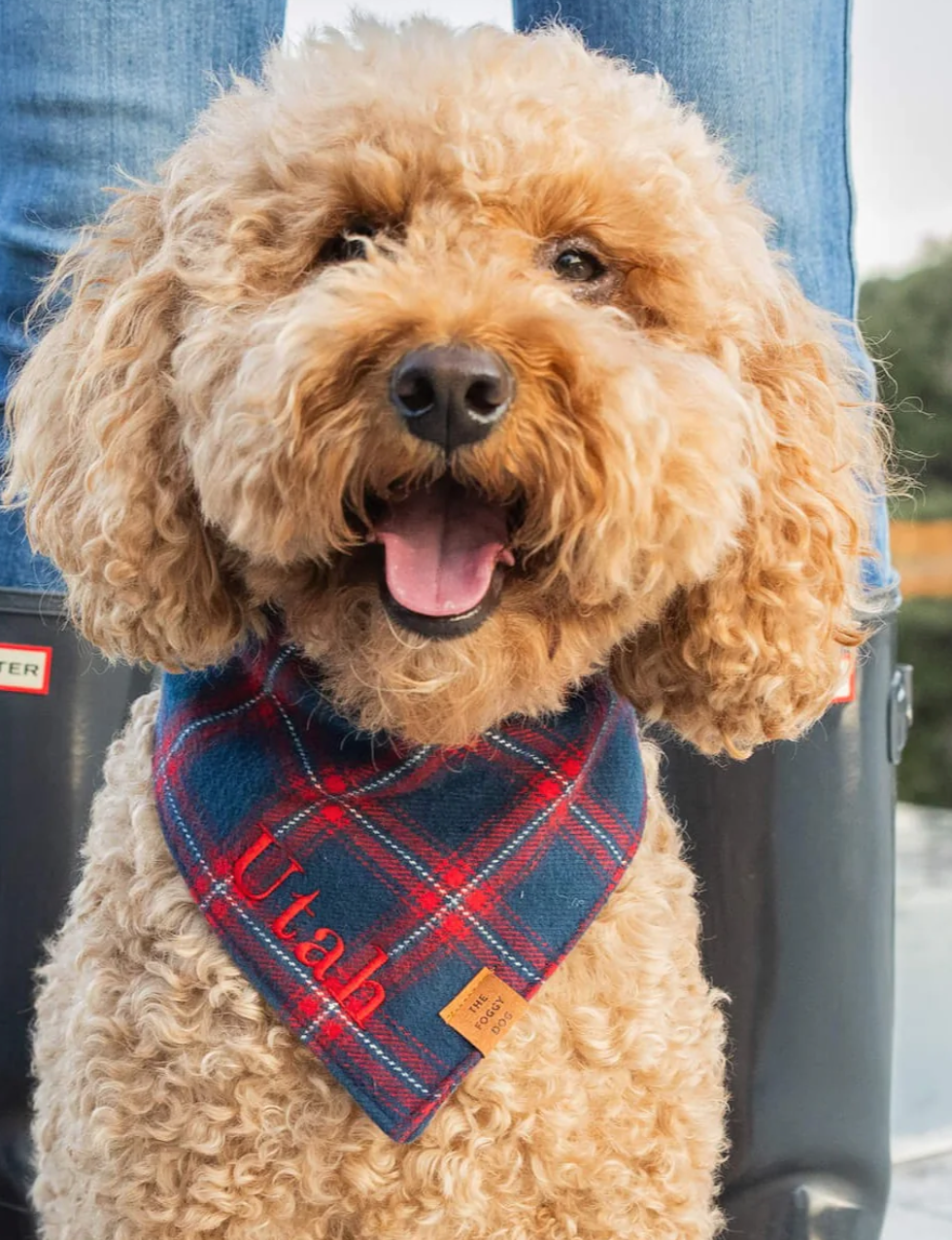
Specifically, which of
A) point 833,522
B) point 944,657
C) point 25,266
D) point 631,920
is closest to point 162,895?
point 631,920

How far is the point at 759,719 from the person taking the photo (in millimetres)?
1334

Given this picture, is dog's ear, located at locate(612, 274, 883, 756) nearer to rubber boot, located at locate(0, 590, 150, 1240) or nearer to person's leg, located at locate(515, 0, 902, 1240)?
person's leg, located at locate(515, 0, 902, 1240)

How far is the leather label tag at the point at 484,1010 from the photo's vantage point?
1.22m

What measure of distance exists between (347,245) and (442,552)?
11.8 inches

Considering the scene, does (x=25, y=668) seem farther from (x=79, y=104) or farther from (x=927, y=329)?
(x=927, y=329)

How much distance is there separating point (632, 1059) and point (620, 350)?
1.99 ft

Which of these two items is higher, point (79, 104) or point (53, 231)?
point (79, 104)

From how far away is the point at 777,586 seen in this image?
1274mm

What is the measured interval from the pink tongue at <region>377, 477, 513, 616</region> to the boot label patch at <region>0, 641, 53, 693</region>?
0.63 metres

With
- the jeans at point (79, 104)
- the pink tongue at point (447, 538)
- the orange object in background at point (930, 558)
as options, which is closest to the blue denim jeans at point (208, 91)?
the jeans at point (79, 104)

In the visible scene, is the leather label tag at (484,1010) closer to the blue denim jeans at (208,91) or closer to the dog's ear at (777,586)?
the dog's ear at (777,586)

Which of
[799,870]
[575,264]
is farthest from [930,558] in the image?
[575,264]

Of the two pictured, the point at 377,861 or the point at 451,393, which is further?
the point at 377,861

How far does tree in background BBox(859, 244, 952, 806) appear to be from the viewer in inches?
387
